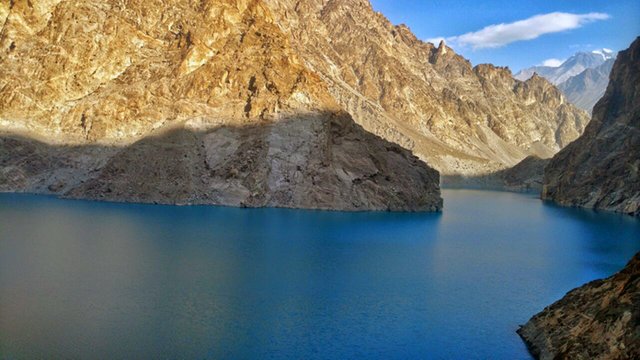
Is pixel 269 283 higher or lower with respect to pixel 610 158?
lower

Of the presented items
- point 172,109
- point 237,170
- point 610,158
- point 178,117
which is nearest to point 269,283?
point 237,170

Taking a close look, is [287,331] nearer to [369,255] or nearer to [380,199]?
[369,255]

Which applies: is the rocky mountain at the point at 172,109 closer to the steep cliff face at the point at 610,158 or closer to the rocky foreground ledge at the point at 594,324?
the steep cliff face at the point at 610,158

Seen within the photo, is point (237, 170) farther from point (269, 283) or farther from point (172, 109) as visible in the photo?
point (269, 283)

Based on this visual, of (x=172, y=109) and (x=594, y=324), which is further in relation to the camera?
(x=172, y=109)

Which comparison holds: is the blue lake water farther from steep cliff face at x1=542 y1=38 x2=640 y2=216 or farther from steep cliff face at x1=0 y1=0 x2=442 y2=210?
steep cliff face at x1=542 y1=38 x2=640 y2=216

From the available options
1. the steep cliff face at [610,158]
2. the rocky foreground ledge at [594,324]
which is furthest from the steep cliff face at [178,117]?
the rocky foreground ledge at [594,324]

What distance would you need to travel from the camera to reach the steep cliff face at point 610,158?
11850 centimetres

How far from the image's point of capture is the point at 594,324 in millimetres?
28000

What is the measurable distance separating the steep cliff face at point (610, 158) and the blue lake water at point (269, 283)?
40.6 meters

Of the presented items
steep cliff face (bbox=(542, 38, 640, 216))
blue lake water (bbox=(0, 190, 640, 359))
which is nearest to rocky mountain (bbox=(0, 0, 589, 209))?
blue lake water (bbox=(0, 190, 640, 359))

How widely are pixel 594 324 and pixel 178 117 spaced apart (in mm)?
88811

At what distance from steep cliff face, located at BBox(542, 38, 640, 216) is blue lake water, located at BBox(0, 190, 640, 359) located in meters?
40.6

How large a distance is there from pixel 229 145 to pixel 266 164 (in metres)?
8.18
